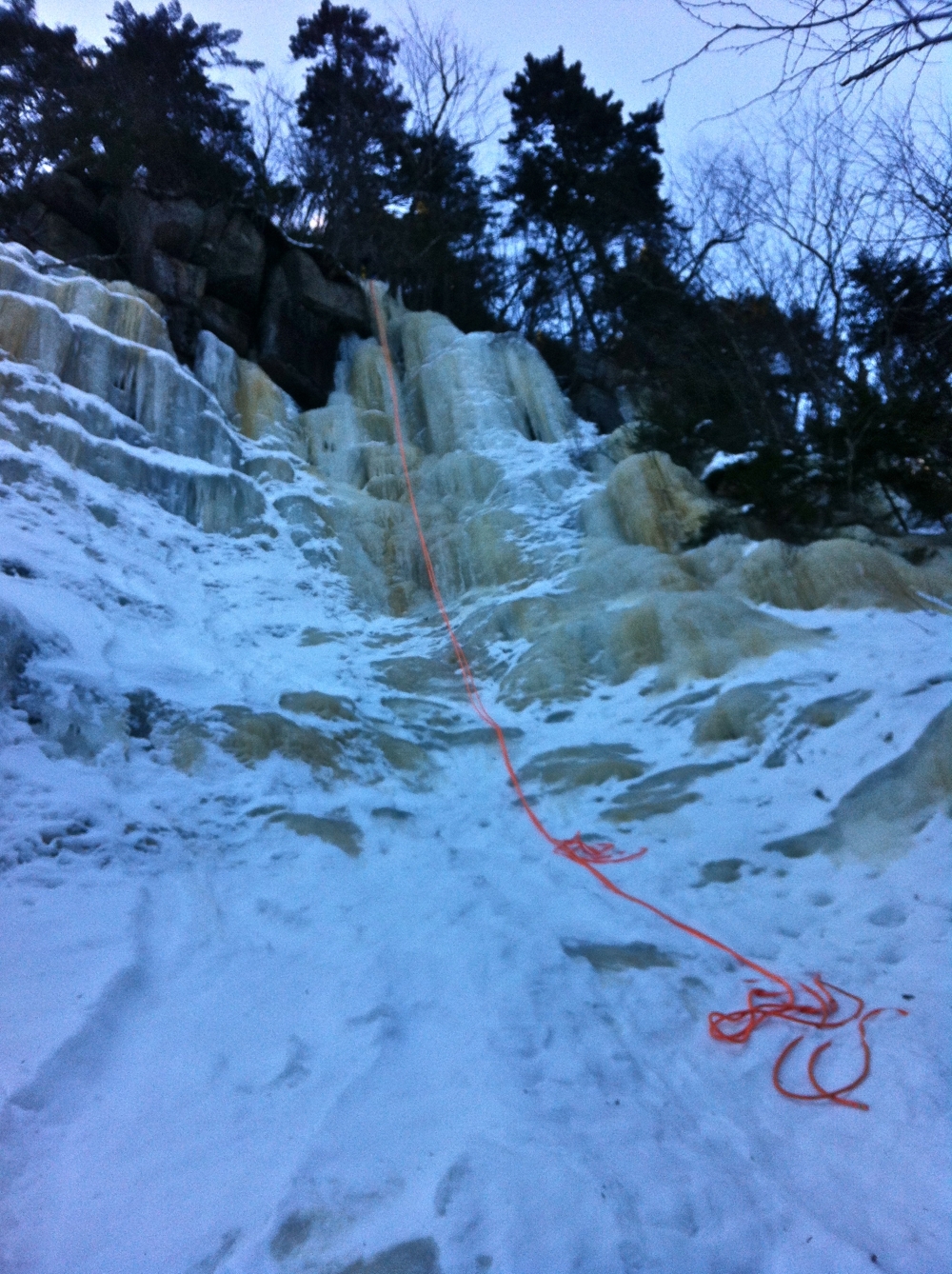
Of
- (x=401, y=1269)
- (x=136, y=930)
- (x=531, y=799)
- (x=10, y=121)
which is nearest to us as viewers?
(x=401, y=1269)

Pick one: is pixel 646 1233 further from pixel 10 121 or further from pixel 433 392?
pixel 10 121

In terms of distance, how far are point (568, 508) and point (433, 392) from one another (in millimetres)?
3566

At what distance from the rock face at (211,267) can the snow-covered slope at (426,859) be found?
7.12 ft

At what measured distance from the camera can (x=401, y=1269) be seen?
1.93 m

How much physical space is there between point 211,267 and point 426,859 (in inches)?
413

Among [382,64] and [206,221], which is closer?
[206,221]

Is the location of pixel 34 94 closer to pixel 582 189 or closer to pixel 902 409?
pixel 582 189

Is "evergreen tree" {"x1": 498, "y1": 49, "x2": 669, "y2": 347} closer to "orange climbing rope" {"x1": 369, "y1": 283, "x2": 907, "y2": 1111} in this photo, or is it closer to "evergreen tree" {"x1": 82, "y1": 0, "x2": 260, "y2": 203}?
"evergreen tree" {"x1": 82, "y1": 0, "x2": 260, "y2": 203}

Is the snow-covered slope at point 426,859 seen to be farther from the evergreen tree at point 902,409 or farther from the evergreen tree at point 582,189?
the evergreen tree at point 582,189

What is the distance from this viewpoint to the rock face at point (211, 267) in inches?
440

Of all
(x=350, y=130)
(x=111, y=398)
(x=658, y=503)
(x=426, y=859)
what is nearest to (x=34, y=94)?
(x=350, y=130)

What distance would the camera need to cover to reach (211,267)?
1157 centimetres

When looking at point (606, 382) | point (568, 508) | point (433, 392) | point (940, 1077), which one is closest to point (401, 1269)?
point (940, 1077)

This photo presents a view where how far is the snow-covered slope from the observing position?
214 cm
